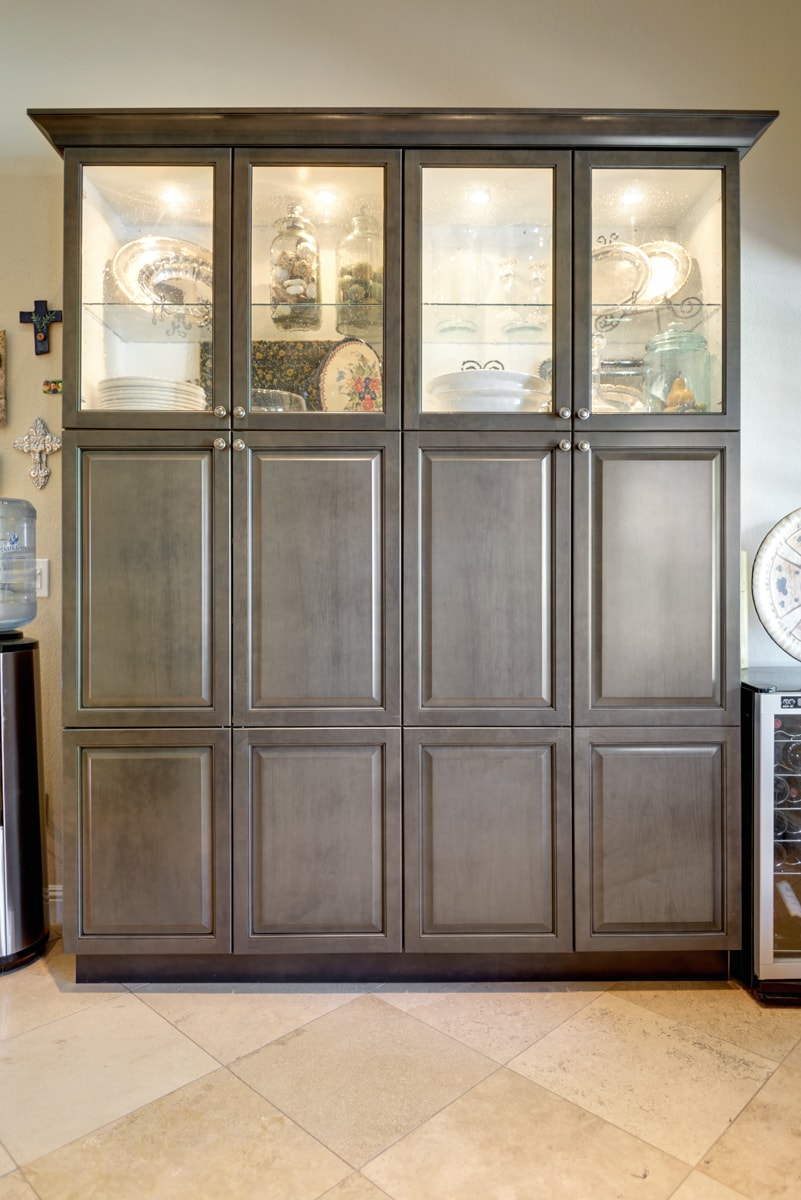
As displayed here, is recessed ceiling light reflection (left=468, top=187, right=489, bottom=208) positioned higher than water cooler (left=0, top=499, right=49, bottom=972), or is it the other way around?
recessed ceiling light reflection (left=468, top=187, right=489, bottom=208)

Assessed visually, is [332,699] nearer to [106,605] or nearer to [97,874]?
[106,605]

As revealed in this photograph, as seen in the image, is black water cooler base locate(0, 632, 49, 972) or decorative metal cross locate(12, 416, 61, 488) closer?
black water cooler base locate(0, 632, 49, 972)

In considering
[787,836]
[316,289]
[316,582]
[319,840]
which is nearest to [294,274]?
[316,289]

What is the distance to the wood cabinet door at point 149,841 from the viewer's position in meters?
1.84

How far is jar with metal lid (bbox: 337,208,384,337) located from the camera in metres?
1.87

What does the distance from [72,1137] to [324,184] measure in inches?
92.8

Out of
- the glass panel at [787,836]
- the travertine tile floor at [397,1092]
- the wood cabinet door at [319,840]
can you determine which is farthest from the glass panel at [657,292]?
the travertine tile floor at [397,1092]

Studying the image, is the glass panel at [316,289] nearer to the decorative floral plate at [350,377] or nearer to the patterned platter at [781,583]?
the decorative floral plate at [350,377]

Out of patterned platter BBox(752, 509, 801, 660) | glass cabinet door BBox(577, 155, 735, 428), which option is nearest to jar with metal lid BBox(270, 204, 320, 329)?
glass cabinet door BBox(577, 155, 735, 428)

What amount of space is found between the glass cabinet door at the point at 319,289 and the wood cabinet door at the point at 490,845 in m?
0.99

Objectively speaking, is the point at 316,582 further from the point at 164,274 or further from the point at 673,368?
the point at 673,368

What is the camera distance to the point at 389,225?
182cm

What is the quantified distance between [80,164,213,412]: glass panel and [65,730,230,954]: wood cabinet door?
95 centimetres

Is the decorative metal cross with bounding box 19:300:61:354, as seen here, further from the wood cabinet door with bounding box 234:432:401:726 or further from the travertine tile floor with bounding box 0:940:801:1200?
the travertine tile floor with bounding box 0:940:801:1200
